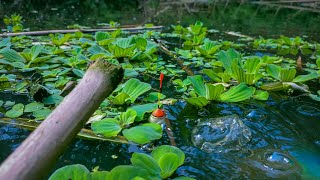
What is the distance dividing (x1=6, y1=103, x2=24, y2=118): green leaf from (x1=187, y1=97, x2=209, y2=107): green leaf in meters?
0.71

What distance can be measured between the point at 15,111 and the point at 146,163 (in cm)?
73

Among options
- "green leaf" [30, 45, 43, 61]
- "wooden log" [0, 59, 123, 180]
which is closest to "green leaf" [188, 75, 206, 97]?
"wooden log" [0, 59, 123, 180]

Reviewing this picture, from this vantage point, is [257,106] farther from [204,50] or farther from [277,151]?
[204,50]

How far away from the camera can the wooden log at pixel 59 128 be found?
0.49 metres

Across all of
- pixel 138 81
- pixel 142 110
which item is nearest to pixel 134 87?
pixel 138 81

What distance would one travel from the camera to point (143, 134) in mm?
1082

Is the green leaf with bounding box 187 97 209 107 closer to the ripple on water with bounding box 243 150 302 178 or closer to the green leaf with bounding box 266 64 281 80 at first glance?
the ripple on water with bounding box 243 150 302 178

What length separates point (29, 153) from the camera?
19.8 inches

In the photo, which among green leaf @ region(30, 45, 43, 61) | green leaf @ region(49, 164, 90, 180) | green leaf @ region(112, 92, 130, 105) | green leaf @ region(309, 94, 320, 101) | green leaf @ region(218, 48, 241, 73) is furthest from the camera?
green leaf @ region(30, 45, 43, 61)

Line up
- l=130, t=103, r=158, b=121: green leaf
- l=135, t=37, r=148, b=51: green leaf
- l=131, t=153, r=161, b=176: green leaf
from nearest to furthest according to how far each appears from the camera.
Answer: l=131, t=153, r=161, b=176: green leaf < l=130, t=103, r=158, b=121: green leaf < l=135, t=37, r=148, b=51: green leaf

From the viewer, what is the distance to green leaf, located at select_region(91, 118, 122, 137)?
1138 millimetres

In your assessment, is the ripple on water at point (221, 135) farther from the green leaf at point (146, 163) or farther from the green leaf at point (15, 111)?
the green leaf at point (15, 111)

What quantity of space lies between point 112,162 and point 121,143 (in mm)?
105

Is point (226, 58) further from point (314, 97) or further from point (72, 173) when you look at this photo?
point (72, 173)
